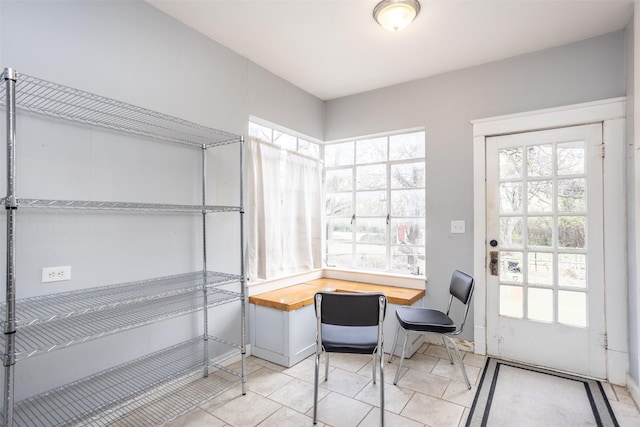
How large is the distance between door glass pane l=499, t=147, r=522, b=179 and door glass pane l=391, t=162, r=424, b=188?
74cm

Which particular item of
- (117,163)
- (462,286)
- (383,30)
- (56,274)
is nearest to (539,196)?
(462,286)

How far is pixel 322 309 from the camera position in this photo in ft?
6.31

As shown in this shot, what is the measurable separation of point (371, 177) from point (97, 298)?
110 inches

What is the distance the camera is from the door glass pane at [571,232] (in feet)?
8.35

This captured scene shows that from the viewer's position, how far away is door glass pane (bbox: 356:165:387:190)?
3.59 metres

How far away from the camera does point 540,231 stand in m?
2.70

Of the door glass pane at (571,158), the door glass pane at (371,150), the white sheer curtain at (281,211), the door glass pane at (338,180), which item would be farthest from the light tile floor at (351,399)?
the door glass pane at (371,150)

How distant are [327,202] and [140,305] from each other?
2.42 meters

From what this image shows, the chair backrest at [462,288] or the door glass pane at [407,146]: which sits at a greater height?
the door glass pane at [407,146]

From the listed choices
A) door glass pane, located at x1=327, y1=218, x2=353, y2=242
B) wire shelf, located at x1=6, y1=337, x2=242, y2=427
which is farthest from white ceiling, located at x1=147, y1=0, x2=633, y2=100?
wire shelf, located at x1=6, y1=337, x2=242, y2=427

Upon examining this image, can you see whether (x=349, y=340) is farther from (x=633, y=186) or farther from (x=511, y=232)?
(x=633, y=186)

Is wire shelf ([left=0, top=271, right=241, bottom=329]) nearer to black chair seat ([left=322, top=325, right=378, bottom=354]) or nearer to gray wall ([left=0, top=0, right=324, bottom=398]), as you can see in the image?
gray wall ([left=0, top=0, right=324, bottom=398])

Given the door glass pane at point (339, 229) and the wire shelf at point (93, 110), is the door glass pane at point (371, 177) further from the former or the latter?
the wire shelf at point (93, 110)

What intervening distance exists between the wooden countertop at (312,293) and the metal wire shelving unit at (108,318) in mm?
442
